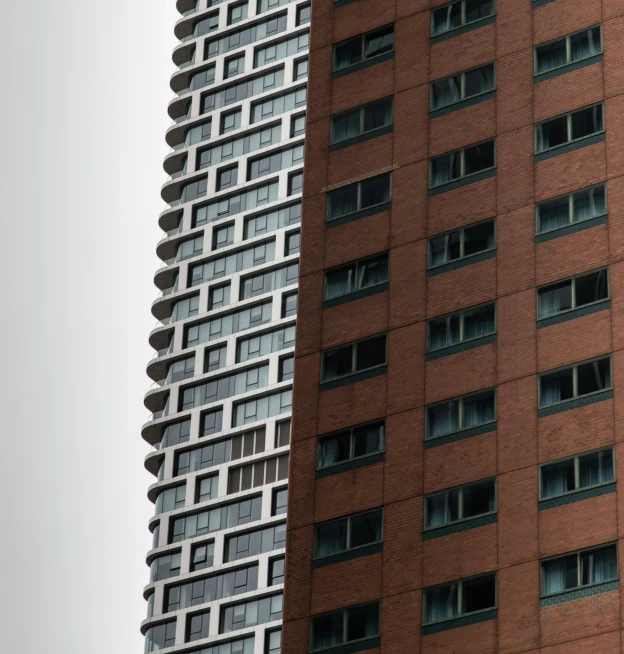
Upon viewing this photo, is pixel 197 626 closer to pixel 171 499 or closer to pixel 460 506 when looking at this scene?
pixel 171 499

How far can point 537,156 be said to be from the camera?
241ft

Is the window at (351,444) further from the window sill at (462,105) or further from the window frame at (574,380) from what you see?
the window sill at (462,105)

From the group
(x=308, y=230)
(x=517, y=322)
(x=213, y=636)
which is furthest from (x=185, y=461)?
(x=517, y=322)

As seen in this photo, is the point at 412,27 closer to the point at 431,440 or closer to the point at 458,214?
the point at 458,214

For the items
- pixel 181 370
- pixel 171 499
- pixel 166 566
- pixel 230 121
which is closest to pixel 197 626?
pixel 166 566

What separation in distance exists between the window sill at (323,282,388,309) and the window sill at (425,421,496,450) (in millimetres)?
7696

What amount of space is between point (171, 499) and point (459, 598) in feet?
282

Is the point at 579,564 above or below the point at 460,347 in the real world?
below

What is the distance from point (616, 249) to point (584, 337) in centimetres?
368

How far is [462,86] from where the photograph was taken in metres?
77.8

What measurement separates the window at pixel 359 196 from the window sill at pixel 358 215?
0.09 metres

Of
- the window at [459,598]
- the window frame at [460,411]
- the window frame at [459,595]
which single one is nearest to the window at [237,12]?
the window frame at [460,411]

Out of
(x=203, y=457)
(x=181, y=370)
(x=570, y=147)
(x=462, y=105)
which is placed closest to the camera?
(x=570, y=147)

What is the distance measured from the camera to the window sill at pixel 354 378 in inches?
2864
